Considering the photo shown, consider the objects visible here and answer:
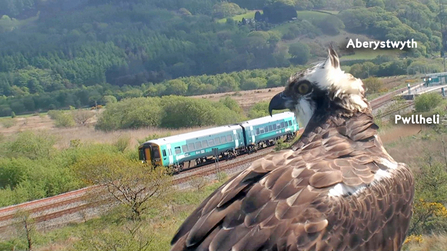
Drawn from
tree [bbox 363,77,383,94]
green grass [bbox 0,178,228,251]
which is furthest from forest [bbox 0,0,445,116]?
green grass [bbox 0,178,228,251]

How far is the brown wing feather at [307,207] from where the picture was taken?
355cm

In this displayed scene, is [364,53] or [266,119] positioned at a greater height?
[364,53]

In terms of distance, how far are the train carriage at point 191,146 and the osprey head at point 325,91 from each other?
26.0 m

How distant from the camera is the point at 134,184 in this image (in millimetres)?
23156

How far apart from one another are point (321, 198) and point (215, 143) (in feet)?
101

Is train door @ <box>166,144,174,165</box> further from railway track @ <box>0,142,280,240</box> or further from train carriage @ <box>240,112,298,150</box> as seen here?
train carriage @ <box>240,112,298,150</box>

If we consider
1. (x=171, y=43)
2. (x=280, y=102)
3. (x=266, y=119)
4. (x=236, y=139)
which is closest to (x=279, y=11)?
(x=171, y=43)

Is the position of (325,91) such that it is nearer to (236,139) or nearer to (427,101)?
(427,101)

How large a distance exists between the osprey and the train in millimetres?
24884

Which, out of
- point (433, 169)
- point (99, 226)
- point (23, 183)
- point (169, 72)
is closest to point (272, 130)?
point (23, 183)

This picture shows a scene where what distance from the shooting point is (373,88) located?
3650 centimetres

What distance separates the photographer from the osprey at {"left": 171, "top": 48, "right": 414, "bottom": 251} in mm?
3564

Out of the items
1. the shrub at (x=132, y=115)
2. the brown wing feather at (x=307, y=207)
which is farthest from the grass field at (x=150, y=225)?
the shrub at (x=132, y=115)

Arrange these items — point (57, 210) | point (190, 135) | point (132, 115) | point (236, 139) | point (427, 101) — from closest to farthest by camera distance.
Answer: point (57, 210) → point (427, 101) → point (190, 135) → point (236, 139) → point (132, 115)
